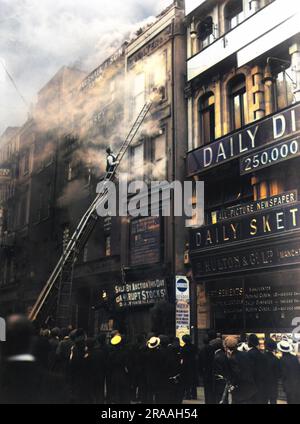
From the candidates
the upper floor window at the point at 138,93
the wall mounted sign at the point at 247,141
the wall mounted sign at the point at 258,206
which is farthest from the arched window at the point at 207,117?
the wall mounted sign at the point at 258,206

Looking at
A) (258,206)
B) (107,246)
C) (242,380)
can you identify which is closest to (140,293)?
(107,246)

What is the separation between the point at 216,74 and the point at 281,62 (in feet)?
9.05

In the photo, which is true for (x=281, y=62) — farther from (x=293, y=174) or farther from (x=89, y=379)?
(x=89, y=379)

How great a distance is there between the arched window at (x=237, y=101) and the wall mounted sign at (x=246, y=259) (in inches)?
163

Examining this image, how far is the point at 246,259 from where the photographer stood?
14703 millimetres

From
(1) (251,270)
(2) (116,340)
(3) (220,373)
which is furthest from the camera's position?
(1) (251,270)

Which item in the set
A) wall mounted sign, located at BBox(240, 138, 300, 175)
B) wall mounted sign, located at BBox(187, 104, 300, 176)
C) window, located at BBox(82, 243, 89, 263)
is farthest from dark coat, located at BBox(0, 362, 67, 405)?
window, located at BBox(82, 243, 89, 263)

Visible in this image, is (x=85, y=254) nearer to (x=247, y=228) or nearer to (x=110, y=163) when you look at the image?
(x=110, y=163)

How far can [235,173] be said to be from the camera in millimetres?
16078

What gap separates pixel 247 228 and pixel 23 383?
423 inches

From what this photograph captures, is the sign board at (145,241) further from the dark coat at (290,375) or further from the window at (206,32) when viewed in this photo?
the dark coat at (290,375)

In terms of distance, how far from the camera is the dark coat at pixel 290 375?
28.2ft
